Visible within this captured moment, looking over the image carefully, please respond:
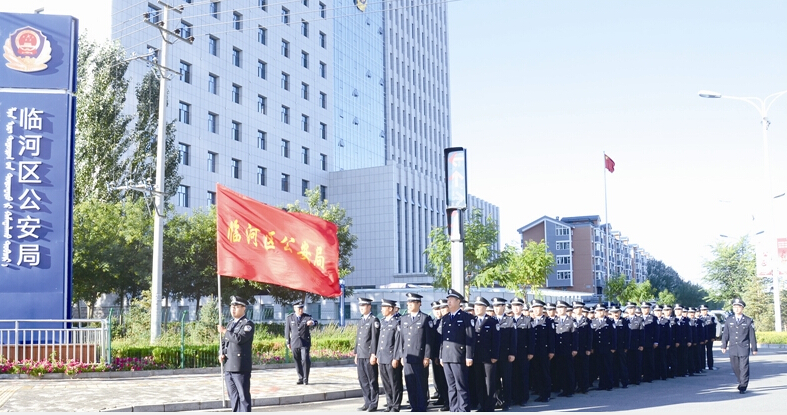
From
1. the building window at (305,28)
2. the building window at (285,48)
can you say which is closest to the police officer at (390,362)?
the building window at (285,48)

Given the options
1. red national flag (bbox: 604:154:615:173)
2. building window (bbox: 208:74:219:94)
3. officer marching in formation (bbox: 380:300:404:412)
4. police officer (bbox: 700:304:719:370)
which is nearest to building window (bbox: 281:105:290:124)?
building window (bbox: 208:74:219:94)

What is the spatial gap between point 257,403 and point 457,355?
3.71 m

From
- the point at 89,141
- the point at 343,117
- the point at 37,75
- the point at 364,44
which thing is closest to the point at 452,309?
the point at 37,75

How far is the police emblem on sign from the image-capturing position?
59.6 ft

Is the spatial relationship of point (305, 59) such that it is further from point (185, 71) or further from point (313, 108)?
point (185, 71)

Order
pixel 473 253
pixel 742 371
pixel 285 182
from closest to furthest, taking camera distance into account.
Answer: pixel 742 371 < pixel 473 253 < pixel 285 182

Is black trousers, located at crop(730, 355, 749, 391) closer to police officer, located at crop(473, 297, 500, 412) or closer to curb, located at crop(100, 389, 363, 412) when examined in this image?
police officer, located at crop(473, 297, 500, 412)

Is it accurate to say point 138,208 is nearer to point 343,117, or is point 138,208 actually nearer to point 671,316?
point 671,316

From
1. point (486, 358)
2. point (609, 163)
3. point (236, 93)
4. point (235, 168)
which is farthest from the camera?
point (609, 163)

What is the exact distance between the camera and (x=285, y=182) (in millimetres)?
53781

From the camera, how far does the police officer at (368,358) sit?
40.6ft

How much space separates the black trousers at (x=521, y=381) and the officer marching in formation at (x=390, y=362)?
2.32 meters

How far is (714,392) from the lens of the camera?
14797 millimetres

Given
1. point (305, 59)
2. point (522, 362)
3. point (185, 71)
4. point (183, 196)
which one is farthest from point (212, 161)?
point (522, 362)
